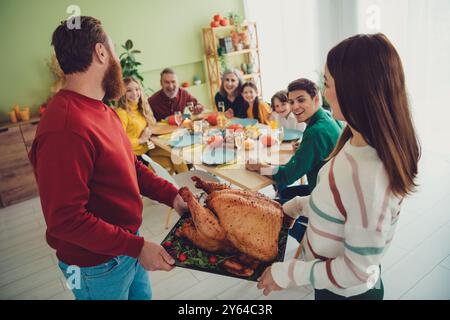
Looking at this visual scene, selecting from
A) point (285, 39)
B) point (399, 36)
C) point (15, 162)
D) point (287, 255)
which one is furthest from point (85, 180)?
point (285, 39)

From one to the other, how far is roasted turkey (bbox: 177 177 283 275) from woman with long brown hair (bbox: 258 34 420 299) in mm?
157

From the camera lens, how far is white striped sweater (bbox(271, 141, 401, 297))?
76 centimetres

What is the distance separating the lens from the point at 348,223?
0.78 metres

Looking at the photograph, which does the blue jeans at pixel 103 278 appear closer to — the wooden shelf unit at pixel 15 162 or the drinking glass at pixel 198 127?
the drinking glass at pixel 198 127

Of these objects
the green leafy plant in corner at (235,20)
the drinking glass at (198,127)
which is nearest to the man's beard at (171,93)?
the drinking glass at (198,127)

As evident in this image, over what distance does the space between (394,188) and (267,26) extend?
506 centimetres

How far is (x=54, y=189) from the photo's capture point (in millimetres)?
875

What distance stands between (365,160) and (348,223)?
16cm

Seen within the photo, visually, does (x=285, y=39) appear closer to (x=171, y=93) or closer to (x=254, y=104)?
(x=254, y=104)

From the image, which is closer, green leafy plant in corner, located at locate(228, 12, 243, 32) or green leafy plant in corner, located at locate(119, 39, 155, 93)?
green leafy plant in corner, located at locate(119, 39, 155, 93)

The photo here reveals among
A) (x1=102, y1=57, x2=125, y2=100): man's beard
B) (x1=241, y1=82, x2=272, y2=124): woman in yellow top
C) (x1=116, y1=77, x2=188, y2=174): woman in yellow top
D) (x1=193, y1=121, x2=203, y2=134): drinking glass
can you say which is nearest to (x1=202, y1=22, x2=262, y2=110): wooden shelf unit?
(x1=241, y1=82, x2=272, y2=124): woman in yellow top

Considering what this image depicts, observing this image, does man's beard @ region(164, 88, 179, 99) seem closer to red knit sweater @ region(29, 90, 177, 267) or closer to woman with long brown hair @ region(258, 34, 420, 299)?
red knit sweater @ region(29, 90, 177, 267)

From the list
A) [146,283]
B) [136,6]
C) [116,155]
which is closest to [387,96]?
[116,155]

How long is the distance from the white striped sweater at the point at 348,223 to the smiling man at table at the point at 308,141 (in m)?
0.75
